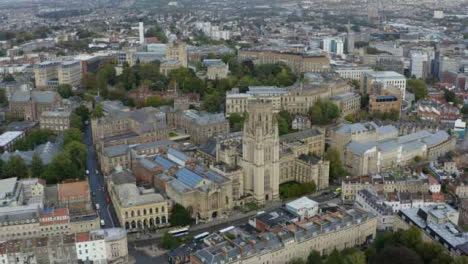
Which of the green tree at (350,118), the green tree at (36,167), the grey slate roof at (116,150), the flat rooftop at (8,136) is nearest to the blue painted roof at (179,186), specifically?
A: the grey slate roof at (116,150)

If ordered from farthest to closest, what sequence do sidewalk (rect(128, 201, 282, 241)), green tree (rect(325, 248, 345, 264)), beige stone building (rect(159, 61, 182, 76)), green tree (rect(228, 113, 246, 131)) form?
beige stone building (rect(159, 61, 182, 76)) → green tree (rect(228, 113, 246, 131)) → sidewalk (rect(128, 201, 282, 241)) → green tree (rect(325, 248, 345, 264))

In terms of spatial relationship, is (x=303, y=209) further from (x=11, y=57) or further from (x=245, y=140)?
(x=11, y=57)

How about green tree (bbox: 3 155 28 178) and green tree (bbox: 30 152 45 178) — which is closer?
green tree (bbox: 3 155 28 178)

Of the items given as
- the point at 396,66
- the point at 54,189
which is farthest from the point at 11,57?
the point at 396,66

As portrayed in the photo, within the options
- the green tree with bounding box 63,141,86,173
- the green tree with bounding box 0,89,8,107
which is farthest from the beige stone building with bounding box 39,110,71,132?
the green tree with bounding box 0,89,8,107

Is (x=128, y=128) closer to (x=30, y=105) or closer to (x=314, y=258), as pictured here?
(x=30, y=105)

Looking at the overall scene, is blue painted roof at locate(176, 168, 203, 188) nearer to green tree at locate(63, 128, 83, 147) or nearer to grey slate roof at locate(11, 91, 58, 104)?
green tree at locate(63, 128, 83, 147)
